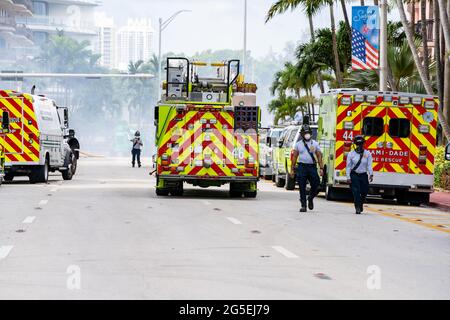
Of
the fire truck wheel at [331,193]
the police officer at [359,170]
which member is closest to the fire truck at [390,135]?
the fire truck wheel at [331,193]

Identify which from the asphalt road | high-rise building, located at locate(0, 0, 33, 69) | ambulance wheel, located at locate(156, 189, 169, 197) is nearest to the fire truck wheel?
the asphalt road

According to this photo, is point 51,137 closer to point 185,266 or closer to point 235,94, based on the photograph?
point 235,94

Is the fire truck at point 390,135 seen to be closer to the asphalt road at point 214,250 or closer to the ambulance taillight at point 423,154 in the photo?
the ambulance taillight at point 423,154

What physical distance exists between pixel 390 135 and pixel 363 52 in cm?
853

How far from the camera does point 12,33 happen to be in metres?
170

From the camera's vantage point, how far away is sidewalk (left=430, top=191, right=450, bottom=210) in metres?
29.4

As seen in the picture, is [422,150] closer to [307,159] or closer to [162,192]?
[307,159]

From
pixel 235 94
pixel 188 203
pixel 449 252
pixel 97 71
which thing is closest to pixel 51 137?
pixel 235 94

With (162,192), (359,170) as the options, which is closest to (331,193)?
(162,192)

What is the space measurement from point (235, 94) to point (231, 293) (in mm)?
18239

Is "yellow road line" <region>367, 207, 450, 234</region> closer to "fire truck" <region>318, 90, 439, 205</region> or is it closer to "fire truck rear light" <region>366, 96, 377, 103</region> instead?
"fire truck" <region>318, 90, 439, 205</region>

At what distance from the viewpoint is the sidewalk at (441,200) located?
29.4 meters

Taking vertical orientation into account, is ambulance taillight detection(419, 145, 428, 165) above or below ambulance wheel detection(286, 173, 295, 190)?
above

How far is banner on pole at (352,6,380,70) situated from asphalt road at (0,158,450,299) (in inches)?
443
